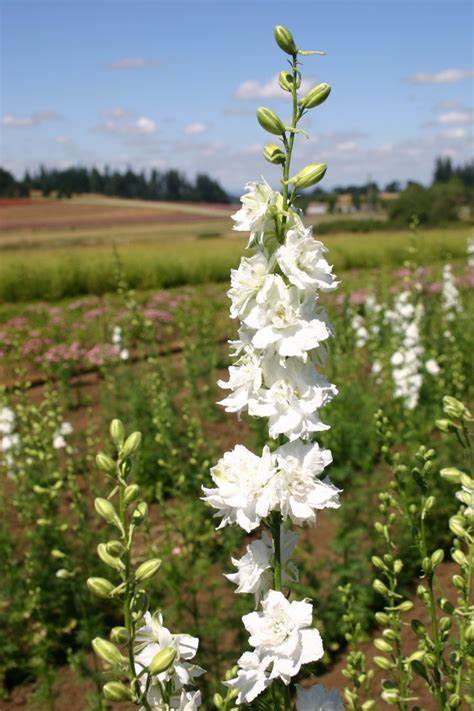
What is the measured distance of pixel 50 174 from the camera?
69312 mm

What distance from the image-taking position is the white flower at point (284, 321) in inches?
59.1

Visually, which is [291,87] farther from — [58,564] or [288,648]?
[58,564]

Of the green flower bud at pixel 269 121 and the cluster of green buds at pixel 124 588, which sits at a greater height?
the green flower bud at pixel 269 121

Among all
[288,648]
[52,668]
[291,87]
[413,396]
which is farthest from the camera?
[413,396]

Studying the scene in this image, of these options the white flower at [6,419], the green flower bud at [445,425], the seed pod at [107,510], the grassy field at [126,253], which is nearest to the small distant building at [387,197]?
the grassy field at [126,253]

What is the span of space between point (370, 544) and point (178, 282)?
16904 mm

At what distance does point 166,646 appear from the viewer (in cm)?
141

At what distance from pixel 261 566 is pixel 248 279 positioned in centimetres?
66

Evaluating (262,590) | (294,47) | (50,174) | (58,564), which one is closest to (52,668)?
(58,564)

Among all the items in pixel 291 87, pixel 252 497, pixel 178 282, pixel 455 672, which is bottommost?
pixel 178 282

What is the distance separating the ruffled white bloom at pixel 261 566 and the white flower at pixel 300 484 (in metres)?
0.12

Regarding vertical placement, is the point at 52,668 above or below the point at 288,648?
below

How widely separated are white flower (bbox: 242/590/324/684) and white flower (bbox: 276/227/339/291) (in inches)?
26.4

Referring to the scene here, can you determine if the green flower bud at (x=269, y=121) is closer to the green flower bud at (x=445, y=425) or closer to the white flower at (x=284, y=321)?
the white flower at (x=284, y=321)
